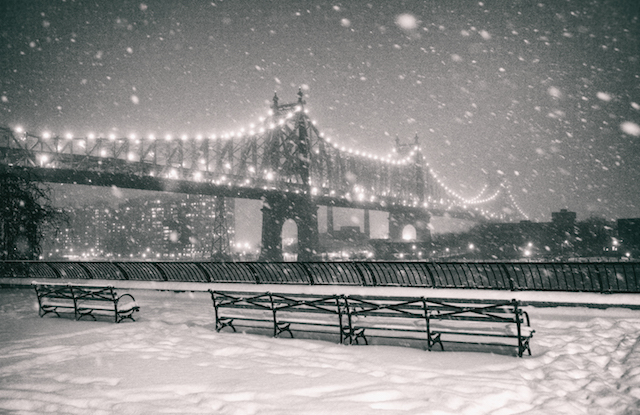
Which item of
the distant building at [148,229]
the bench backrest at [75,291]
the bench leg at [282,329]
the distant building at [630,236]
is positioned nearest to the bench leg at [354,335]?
the bench leg at [282,329]

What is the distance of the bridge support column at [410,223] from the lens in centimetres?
6600

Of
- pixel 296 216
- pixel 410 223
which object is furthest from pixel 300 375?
pixel 410 223

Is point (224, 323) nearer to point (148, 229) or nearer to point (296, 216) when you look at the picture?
point (296, 216)

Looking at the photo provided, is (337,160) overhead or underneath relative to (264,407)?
overhead

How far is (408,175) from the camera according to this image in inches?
3189

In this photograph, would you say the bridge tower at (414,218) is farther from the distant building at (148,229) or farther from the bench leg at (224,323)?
the bench leg at (224,323)

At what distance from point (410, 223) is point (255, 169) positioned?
1064 inches

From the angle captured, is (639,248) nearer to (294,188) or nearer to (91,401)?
(294,188)

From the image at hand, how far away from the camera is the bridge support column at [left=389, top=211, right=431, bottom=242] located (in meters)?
66.0

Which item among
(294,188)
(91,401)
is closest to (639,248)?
(294,188)

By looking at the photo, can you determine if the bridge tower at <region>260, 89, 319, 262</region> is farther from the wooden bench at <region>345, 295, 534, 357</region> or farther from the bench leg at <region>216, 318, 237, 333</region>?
the wooden bench at <region>345, 295, 534, 357</region>

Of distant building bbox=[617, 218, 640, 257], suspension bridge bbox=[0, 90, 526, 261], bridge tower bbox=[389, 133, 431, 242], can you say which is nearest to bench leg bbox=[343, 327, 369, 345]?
suspension bridge bbox=[0, 90, 526, 261]

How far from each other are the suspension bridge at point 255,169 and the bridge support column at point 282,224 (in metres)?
0.09

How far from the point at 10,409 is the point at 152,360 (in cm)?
153
